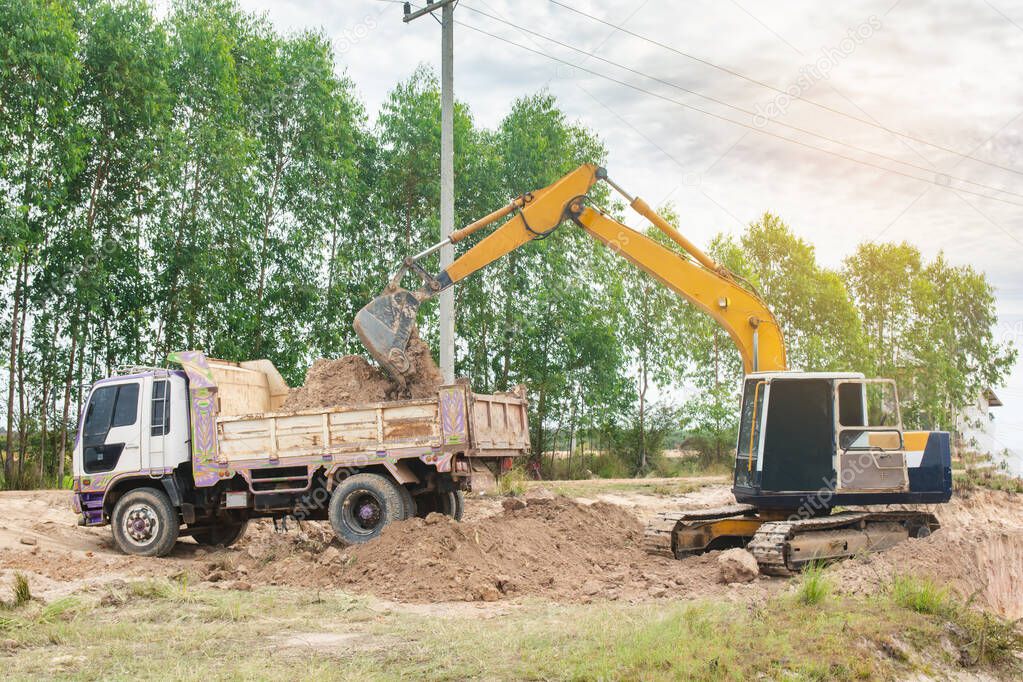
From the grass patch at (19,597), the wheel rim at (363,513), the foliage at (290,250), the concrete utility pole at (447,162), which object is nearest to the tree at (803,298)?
the foliage at (290,250)

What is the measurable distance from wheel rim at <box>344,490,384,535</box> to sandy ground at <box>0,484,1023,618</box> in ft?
1.17

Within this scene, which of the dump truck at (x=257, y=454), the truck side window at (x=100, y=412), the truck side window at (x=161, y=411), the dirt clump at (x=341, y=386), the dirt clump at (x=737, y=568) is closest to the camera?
the dirt clump at (x=737, y=568)

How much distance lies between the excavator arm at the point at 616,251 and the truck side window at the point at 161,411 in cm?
276

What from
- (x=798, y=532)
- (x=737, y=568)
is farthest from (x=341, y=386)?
(x=798, y=532)

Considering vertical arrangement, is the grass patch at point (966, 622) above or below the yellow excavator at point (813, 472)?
below

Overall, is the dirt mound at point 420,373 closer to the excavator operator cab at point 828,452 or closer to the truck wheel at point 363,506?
the truck wheel at point 363,506

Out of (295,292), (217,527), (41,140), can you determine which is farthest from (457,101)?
(217,527)

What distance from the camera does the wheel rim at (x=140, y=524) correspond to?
12.7 metres

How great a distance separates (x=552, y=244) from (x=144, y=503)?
21.6 m

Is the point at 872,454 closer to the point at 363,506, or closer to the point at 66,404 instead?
the point at 363,506

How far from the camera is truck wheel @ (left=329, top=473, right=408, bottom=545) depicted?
11591 mm

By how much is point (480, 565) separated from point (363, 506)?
2254 millimetres

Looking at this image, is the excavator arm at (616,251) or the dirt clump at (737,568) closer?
the dirt clump at (737,568)

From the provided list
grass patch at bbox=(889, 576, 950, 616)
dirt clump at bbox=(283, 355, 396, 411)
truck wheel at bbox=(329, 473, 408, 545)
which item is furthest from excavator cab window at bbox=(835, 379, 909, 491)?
dirt clump at bbox=(283, 355, 396, 411)
